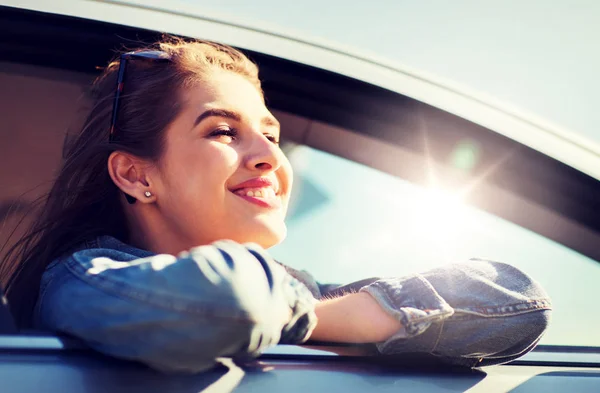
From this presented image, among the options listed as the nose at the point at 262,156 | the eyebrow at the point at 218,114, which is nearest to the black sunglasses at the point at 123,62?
the eyebrow at the point at 218,114

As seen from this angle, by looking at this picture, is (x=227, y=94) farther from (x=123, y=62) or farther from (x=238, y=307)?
(x=238, y=307)

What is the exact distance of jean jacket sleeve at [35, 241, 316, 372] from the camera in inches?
34.0

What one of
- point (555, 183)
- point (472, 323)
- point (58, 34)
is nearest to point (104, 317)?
point (472, 323)

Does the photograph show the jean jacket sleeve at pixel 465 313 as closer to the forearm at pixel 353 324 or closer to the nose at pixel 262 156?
the forearm at pixel 353 324

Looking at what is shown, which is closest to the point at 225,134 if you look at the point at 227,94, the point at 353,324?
the point at 227,94

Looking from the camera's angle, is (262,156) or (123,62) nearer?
(262,156)

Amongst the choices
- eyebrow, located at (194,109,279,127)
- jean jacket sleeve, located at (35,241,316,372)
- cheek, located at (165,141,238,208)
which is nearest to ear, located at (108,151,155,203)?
cheek, located at (165,141,238,208)

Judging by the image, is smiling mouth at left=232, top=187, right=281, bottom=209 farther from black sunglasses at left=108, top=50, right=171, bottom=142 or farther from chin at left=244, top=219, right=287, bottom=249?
black sunglasses at left=108, top=50, right=171, bottom=142

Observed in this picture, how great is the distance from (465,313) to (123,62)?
3.99 feet

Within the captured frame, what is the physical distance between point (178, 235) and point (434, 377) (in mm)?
893

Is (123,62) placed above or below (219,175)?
above

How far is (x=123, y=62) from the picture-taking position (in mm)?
1713

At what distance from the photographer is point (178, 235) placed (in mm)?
1702

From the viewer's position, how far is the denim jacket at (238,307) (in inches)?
34.2
